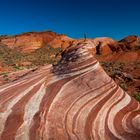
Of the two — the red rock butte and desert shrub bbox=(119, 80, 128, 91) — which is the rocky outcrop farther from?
the red rock butte

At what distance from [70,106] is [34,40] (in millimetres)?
90477

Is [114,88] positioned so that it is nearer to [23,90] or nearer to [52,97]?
[52,97]

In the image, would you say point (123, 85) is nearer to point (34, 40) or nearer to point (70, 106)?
point (70, 106)

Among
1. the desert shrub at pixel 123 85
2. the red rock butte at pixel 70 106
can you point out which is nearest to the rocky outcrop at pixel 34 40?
the desert shrub at pixel 123 85

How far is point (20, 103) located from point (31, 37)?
92941 mm

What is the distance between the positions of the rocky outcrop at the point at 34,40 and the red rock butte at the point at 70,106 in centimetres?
8216

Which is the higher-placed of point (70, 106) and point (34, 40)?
point (34, 40)

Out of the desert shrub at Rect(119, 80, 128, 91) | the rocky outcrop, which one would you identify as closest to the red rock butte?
the desert shrub at Rect(119, 80, 128, 91)

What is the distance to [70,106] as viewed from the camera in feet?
23.9

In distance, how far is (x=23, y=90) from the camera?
322 inches

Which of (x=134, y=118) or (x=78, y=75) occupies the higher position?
(x=78, y=75)

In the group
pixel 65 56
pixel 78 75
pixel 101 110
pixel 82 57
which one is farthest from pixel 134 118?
pixel 65 56

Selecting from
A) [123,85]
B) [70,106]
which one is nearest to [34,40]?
[123,85]

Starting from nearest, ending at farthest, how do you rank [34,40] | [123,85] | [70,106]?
[70,106] → [123,85] → [34,40]
